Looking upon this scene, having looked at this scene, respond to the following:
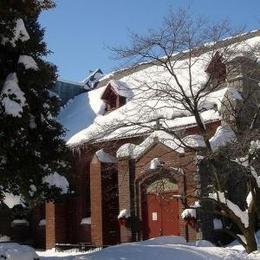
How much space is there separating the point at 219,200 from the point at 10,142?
5.87 m

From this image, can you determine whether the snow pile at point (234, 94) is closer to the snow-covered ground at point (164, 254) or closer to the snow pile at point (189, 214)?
the snow pile at point (189, 214)

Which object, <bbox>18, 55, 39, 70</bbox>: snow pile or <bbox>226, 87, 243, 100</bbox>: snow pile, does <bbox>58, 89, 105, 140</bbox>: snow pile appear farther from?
<bbox>18, 55, 39, 70</bbox>: snow pile

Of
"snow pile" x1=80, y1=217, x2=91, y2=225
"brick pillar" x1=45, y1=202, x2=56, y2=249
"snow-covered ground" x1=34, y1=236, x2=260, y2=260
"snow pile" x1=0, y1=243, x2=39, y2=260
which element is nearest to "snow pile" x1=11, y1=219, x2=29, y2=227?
"brick pillar" x1=45, y1=202, x2=56, y2=249

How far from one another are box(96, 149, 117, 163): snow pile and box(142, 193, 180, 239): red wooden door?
9.69 ft

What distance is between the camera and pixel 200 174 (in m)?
21.9

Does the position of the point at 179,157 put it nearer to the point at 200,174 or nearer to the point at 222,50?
the point at 200,174

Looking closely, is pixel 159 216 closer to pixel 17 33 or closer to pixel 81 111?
pixel 81 111

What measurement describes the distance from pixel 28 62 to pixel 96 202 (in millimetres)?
14844

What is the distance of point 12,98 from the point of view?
1394 centimetres

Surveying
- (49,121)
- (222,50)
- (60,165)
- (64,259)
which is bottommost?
(64,259)

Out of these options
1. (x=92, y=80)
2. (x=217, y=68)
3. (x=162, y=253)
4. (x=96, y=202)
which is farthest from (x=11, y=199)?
(x=92, y=80)

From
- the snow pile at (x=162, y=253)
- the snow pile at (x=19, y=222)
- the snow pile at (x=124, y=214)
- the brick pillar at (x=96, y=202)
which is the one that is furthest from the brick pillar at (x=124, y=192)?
the snow pile at (x=162, y=253)

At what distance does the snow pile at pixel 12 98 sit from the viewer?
13.7 meters

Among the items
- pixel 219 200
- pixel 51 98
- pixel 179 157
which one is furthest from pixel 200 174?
pixel 51 98
